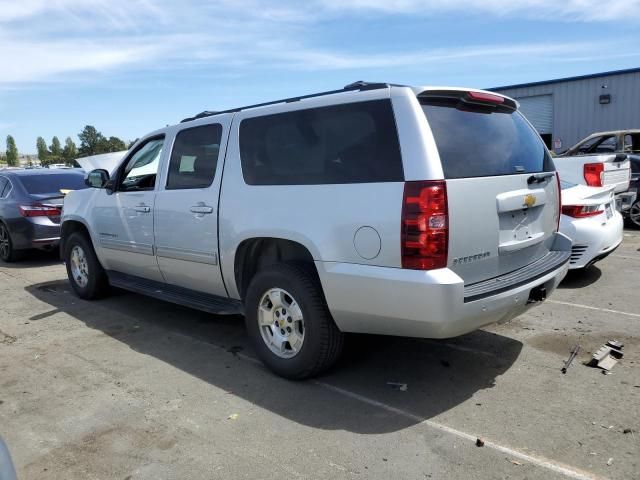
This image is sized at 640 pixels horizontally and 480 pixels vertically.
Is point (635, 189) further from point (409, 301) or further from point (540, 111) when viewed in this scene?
point (540, 111)

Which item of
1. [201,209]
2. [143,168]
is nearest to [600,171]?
[201,209]

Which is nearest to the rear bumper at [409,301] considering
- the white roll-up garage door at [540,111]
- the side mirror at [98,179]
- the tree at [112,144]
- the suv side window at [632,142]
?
the side mirror at [98,179]

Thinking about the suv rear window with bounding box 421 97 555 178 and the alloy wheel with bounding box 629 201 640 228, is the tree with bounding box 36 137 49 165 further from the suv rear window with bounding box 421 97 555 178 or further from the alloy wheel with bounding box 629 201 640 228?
the suv rear window with bounding box 421 97 555 178

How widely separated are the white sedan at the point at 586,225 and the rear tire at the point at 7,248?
8.69 m

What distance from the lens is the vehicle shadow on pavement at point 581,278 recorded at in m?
6.65

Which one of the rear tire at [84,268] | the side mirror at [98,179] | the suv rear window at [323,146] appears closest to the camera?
the suv rear window at [323,146]

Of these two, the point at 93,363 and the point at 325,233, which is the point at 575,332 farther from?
the point at 93,363

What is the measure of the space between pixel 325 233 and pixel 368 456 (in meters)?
1.39

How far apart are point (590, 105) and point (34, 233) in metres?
21.8

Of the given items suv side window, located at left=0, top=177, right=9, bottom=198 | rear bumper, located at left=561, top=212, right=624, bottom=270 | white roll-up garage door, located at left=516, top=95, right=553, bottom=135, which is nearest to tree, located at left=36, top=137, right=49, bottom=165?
white roll-up garage door, located at left=516, top=95, right=553, bottom=135

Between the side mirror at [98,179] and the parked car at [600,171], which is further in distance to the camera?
the parked car at [600,171]

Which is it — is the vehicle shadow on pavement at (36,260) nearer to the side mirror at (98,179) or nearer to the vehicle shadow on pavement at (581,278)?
the side mirror at (98,179)

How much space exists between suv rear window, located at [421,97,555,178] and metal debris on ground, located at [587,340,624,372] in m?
1.50

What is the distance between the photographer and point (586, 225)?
6.27 metres
